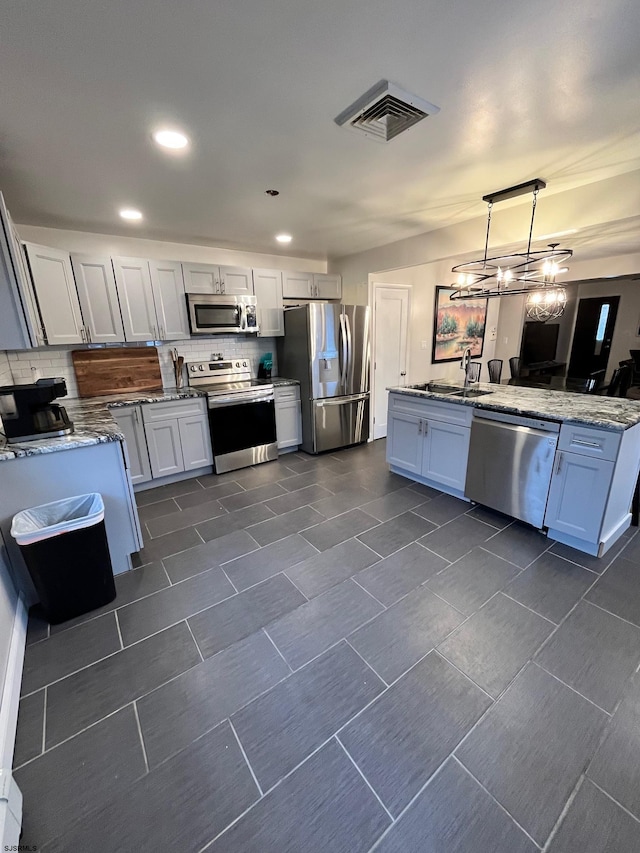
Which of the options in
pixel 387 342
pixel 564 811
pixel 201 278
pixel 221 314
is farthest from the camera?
pixel 387 342

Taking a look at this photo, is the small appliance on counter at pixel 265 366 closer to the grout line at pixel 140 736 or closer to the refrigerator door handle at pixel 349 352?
the refrigerator door handle at pixel 349 352

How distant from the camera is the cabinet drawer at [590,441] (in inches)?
82.9

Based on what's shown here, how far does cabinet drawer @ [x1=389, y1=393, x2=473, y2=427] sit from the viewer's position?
2.92m

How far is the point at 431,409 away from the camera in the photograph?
3.16 metres

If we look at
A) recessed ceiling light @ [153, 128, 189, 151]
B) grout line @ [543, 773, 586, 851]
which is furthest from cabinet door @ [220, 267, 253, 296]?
grout line @ [543, 773, 586, 851]

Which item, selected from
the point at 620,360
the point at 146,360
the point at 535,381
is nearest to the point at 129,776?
the point at 146,360

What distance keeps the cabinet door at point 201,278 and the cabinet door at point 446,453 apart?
2.70 metres

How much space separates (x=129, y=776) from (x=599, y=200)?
13.5 feet

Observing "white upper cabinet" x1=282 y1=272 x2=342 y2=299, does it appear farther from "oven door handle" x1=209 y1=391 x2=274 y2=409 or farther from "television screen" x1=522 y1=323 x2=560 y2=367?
"television screen" x1=522 y1=323 x2=560 y2=367

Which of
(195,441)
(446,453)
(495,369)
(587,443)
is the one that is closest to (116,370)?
(195,441)

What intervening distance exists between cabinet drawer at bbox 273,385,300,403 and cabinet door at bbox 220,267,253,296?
1154 mm

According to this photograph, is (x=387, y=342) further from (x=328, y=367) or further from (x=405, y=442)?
(x=405, y=442)

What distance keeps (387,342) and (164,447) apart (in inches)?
121

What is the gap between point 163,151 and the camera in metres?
1.92
